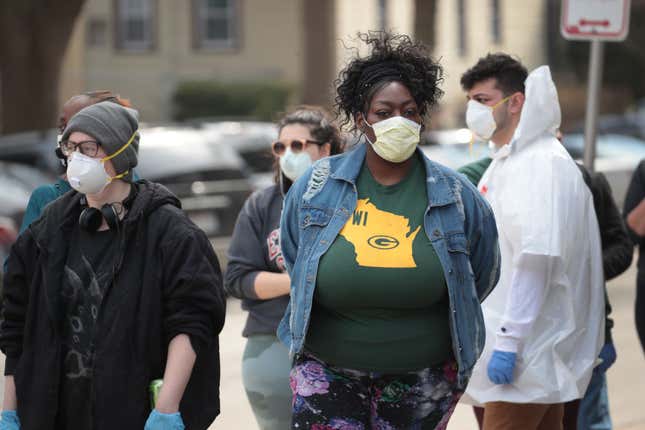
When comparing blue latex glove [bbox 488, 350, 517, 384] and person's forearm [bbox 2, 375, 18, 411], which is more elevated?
person's forearm [bbox 2, 375, 18, 411]

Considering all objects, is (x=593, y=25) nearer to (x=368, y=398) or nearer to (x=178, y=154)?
(x=368, y=398)

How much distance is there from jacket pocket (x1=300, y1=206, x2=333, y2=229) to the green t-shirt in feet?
0.24

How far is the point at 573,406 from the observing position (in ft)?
17.9

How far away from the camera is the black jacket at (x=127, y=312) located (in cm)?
380

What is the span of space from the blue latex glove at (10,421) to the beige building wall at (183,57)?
2815 centimetres

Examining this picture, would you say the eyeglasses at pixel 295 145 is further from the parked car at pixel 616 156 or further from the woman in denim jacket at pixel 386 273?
the parked car at pixel 616 156

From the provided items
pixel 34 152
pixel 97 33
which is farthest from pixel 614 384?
pixel 97 33

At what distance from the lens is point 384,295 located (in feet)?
12.5

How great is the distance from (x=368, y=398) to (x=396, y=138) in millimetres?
856

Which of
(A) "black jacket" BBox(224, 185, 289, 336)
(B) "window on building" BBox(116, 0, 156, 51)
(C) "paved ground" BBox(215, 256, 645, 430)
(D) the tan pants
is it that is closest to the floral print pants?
(D) the tan pants

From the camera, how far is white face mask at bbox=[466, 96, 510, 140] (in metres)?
5.40

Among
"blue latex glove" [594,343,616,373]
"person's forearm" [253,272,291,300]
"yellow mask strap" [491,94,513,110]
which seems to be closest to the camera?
"person's forearm" [253,272,291,300]

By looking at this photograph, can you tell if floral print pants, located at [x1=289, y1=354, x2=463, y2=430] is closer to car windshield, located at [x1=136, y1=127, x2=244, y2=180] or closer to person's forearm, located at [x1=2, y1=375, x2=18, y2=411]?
person's forearm, located at [x1=2, y1=375, x2=18, y2=411]

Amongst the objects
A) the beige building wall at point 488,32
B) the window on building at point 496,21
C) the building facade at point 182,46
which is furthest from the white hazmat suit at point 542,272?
the window on building at point 496,21
